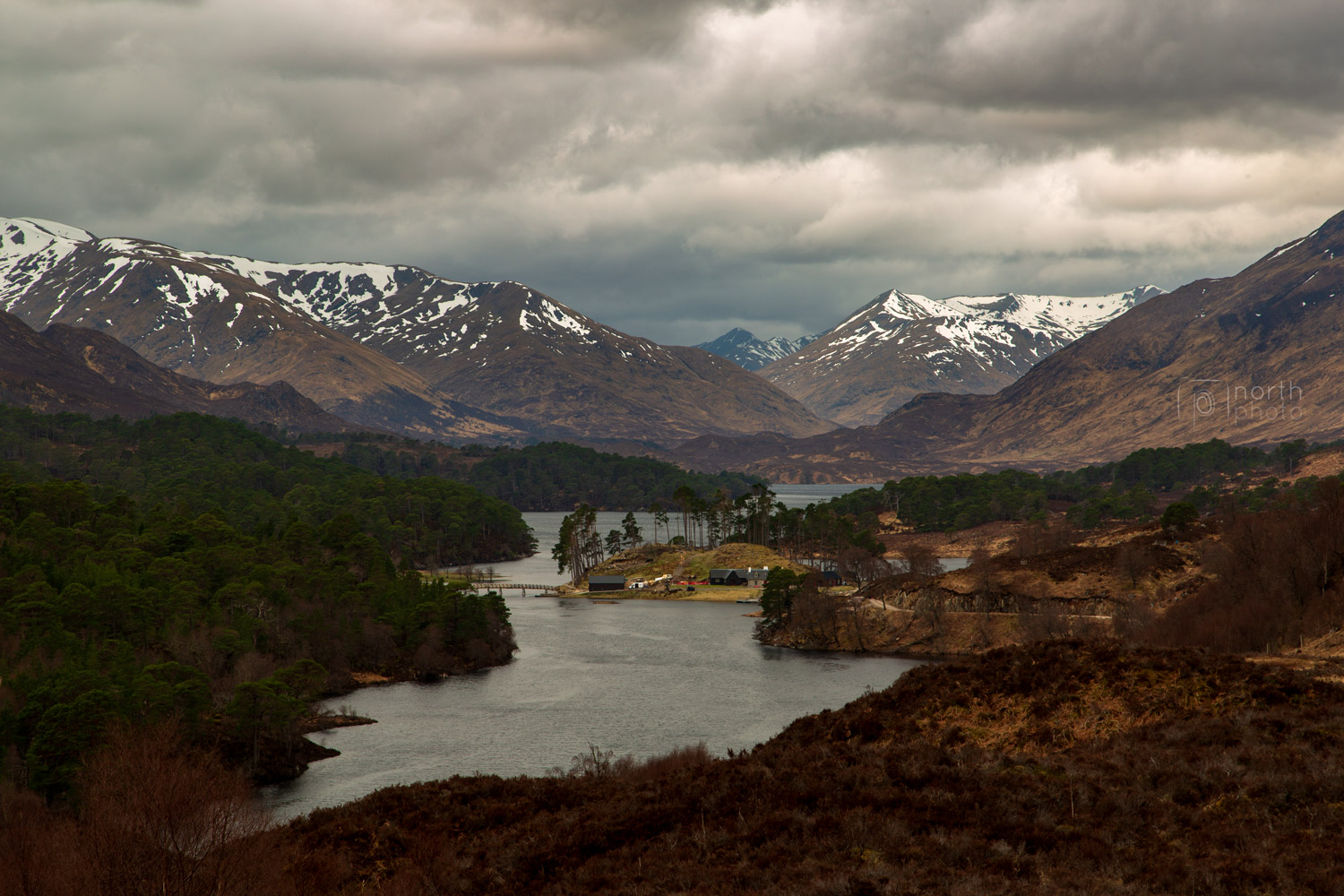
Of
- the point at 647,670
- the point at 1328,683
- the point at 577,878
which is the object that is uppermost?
the point at 1328,683

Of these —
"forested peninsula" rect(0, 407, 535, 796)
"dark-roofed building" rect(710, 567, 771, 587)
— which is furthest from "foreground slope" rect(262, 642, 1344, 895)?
"dark-roofed building" rect(710, 567, 771, 587)

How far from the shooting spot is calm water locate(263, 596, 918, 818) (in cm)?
7188

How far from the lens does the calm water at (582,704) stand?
236ft

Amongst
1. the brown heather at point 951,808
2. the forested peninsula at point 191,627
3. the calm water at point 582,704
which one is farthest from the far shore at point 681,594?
the brown heather at point 951,808

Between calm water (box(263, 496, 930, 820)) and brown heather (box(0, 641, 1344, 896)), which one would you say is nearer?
brown heather (box(0, 641, 1344, 896))

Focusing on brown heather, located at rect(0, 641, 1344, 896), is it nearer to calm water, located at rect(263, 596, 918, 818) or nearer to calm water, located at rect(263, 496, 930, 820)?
calm water, located at rect(263, 596, 918, 818)

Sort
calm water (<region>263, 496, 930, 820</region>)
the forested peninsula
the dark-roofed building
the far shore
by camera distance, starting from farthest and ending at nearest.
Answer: the dark-roofed building < the far shore < calm water (<region>263, 496, 930, 820</region>) < the forested peninsula

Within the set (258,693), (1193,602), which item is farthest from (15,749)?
(1193,602)

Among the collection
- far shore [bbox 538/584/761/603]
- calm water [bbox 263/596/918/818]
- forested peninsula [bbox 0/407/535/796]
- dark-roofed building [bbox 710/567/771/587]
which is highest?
forested peninsula [bbox 0/407/535/796]

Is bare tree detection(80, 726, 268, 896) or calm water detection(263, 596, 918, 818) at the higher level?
bare tree detection(80, 726, 268, 896)

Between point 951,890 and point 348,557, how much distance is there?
12583 centimetres

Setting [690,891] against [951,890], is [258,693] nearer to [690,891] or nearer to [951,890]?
[690,891]

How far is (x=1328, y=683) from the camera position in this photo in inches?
1590

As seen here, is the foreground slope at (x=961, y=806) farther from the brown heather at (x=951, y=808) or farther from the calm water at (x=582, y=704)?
the calm water at (x=582, y=704)
